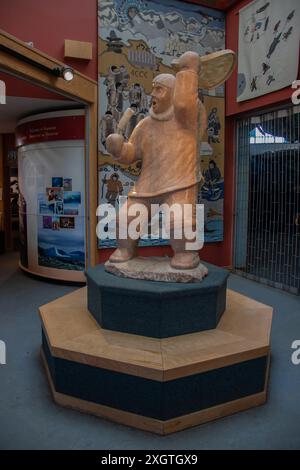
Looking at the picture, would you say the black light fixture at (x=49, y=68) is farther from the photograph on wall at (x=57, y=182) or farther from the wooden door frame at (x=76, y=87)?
the photograph on wall at (x=57, y=182)

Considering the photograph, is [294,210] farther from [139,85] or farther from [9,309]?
[9,309]

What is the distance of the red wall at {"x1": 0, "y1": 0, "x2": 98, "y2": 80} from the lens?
4.22 m

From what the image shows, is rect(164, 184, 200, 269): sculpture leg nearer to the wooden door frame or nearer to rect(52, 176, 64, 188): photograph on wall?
the wooden door frame

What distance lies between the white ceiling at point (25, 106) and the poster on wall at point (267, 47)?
2.27 m

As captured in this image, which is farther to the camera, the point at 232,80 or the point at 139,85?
the point at 232,80

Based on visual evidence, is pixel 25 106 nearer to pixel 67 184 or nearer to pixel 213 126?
pixel 67 184

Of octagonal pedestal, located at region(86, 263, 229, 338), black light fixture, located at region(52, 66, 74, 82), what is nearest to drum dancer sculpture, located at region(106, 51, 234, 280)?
octagonal pedestal, located at region(86, 263, 229, 338)

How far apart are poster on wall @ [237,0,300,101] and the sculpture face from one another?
234 centimetres

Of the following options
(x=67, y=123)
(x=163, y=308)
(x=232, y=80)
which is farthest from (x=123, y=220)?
(x=232, y=80)

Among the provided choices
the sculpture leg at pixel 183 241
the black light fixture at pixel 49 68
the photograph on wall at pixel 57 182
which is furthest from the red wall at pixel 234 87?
the sculpture leg at pixel 183 241

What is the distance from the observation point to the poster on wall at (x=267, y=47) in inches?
165

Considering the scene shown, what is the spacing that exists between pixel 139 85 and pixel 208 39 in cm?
128

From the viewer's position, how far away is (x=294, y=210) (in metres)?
4.59

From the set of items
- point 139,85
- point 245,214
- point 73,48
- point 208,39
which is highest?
point 208,39
